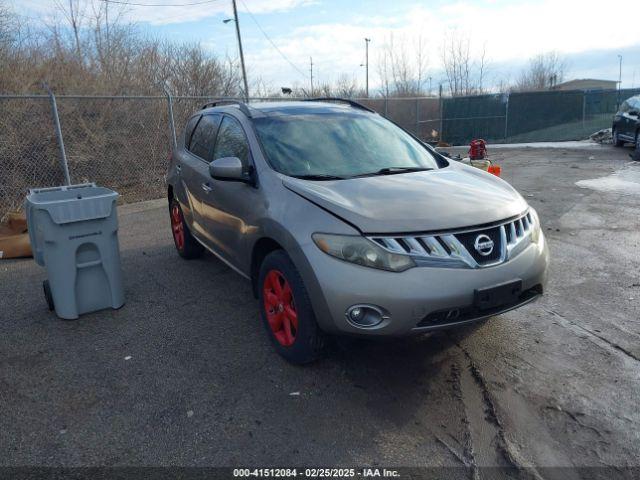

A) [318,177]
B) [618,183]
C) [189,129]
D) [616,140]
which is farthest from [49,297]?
[616,140]

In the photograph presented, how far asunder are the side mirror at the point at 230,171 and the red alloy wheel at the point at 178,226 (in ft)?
7.33

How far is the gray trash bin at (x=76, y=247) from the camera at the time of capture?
13.0ft

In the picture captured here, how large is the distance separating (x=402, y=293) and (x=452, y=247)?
41 centimetres

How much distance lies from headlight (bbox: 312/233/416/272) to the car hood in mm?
93

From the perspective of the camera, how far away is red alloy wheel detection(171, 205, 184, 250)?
579cm

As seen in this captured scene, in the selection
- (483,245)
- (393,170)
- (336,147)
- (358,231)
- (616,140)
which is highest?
(336,147)

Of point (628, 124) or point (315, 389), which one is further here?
point (628, 124)

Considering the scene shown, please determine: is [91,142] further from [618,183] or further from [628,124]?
[628,124]

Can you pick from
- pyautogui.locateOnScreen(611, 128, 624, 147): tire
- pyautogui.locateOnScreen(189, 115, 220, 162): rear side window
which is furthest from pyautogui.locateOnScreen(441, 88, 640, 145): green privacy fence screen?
pyautogui.locateOnScreen(189, 115, 220, 162): rear side window

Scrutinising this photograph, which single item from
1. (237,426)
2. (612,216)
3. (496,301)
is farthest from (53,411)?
(612,216)

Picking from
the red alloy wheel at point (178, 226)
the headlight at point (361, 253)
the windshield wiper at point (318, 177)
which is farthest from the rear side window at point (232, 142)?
the red alloy wheel at point (178, 226)

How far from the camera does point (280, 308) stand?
3422 mm

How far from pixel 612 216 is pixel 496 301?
562 cm

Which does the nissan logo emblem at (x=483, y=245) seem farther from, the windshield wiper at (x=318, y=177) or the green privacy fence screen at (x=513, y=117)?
the green privacy fence screen at (x=513, y=117)
